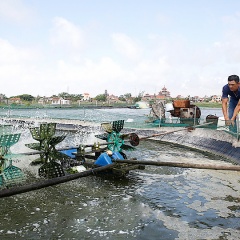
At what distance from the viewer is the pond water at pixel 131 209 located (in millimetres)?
8141

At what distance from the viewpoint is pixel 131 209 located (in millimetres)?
9859

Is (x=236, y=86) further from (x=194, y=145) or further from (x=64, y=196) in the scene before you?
(x=194, y=145)

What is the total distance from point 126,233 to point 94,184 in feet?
15.6

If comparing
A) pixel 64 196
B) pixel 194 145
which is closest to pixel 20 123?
pixel 194 145

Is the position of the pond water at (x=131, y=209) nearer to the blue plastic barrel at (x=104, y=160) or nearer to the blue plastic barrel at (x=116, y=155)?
the blue plastic barrel at (x=104, y=160)

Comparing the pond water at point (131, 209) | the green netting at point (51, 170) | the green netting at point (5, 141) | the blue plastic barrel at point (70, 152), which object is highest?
the green netting at point (5, 141)

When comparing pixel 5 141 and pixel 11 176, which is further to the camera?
pixel 5 141

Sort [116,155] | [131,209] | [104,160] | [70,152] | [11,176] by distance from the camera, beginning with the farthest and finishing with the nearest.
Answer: [70,152] → [116,155] → [104,160] → [131,209] → [11,176]

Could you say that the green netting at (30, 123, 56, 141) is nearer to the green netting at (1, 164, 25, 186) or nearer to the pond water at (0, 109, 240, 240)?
the pond water at (0, 109, 240, 240)

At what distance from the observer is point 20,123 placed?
41.3 meters

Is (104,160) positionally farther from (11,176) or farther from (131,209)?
(11,176)

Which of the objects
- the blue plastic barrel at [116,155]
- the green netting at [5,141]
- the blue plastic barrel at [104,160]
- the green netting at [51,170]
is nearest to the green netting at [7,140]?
the green netting at [5,141]

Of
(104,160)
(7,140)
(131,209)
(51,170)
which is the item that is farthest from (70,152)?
(131,209)

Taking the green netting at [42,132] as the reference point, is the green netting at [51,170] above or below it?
below
